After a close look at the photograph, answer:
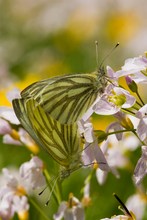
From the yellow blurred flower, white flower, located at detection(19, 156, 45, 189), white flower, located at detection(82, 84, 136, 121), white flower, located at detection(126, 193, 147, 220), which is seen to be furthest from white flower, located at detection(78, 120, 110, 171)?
the yellow blurred flower

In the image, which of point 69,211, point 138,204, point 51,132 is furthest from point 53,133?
point 138,204

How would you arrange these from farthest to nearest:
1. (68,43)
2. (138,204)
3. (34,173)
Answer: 1. (68,43)
2. (138,204)
3. (34,173)

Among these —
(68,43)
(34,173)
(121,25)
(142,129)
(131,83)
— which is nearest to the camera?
(142,129)

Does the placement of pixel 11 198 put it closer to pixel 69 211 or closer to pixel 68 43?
pixel 69 211

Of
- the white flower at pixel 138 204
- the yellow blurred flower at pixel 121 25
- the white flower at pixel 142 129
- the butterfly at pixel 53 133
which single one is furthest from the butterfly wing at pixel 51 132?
the yellow blurred flower at pixel 121 25

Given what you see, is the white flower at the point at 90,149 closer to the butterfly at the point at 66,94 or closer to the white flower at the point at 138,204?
the butterfly at the point at 66,94

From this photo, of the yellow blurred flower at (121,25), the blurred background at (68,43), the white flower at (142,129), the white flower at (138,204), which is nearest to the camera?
the white flower at (142,129)

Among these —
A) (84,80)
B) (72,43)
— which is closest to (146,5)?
(72,43)
